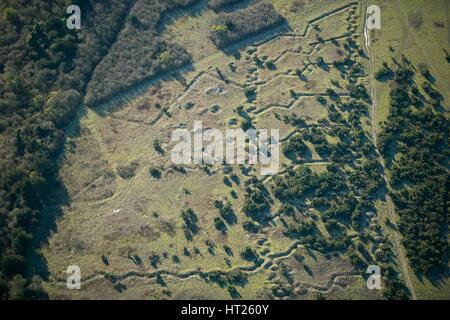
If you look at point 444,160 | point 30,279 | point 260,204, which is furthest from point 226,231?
point 444,160

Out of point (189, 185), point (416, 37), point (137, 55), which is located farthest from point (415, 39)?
point (137, 55)

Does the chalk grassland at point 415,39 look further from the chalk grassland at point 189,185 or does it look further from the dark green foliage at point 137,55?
the dark green foliage at point 137,55

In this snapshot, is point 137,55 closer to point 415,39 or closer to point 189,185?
point 189,185

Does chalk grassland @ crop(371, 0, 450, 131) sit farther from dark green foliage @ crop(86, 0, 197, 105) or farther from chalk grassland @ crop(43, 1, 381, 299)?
dark green foliage @ crop(86, 0, 197, 105)

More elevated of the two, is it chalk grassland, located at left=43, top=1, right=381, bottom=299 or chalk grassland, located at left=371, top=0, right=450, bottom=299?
chalk grassland, located at left=371, top=0, right=450, bottom=299

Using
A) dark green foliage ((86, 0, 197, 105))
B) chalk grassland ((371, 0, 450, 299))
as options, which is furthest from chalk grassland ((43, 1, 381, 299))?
chalk grassland ((371, 0, 450, 299))

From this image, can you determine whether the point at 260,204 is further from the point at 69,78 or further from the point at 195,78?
the point at 69,78

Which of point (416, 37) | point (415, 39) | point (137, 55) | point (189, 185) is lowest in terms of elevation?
point (189, 185)
